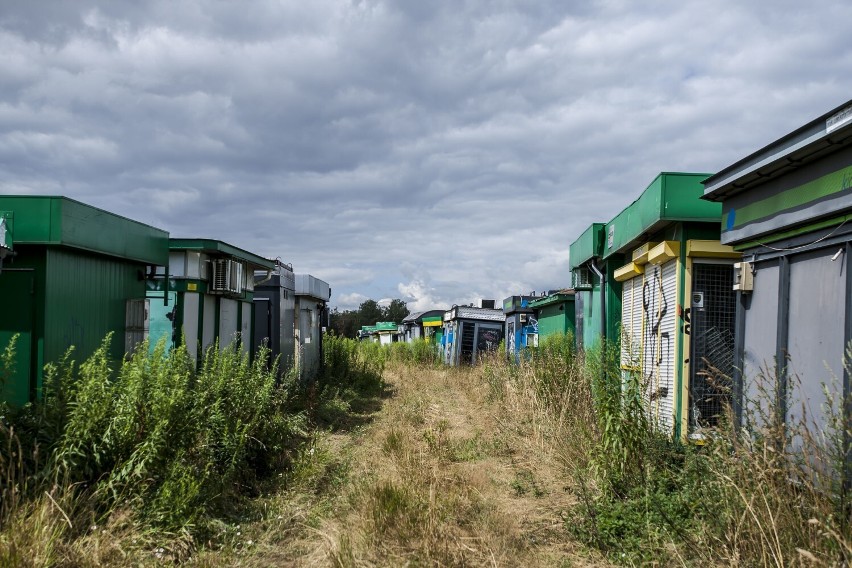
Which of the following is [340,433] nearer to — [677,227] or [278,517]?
[278,517]

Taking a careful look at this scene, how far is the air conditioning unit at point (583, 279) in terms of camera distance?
1320 centimetres

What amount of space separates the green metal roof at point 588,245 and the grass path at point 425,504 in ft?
9.85

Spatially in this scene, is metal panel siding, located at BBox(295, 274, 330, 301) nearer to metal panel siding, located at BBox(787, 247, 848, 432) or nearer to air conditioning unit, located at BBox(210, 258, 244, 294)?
air conditioning unit, located at BBox(210, 258, 244, 294)

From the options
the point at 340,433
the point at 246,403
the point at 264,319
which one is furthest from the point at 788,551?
the point at 264,319

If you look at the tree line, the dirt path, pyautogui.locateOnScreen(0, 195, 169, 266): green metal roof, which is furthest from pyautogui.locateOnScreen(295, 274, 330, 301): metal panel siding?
the tree line

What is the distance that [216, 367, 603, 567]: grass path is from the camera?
540 centimetres

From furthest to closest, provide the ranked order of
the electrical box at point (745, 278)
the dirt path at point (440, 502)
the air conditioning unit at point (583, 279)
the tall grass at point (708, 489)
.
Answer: the air conditioning unit at point (583, 279) → the electrical box at point (745, 278) → the dirt path at point (440, 502) → the tall grass at point (708, 489)

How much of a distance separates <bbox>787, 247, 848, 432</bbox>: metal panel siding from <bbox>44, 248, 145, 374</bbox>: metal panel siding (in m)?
6.80

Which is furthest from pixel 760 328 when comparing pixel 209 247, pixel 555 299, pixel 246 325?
pixel 555 299

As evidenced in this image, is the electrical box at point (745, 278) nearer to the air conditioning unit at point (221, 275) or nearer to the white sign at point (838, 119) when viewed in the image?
the white sign at point (838, 119)

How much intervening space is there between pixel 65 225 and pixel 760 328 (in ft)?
21.7

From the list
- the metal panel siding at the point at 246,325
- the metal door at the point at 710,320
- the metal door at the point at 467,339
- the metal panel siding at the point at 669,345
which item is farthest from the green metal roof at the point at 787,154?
the metal door at the point at 467,339

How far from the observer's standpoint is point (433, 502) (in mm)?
6121

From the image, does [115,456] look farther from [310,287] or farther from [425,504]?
[310,287]
